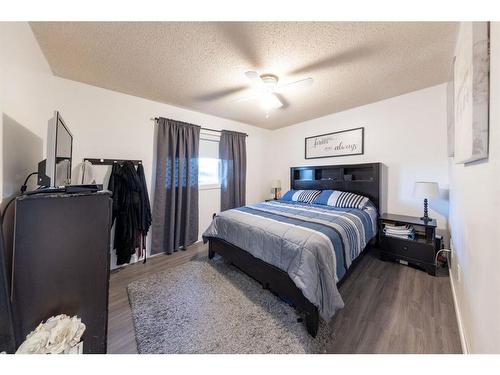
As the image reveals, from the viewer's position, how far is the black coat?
7.80 feet

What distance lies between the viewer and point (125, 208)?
93.8 inches

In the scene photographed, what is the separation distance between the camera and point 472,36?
933 mm

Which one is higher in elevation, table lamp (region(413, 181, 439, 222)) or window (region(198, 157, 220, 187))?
window (region(198, 157, 220, 187))

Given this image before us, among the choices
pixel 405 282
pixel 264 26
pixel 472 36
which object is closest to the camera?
pixel 472 36

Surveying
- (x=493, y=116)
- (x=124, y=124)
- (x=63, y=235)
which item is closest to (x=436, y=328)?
(x=493, y=116)

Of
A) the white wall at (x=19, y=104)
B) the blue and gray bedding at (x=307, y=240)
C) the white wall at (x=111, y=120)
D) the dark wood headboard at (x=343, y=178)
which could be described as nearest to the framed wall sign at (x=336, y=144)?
the dark wood headboard at (x=343, y=178)

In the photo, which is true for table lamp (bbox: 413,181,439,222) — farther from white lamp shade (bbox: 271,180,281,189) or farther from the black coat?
the black coat

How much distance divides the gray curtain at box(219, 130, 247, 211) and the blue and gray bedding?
128 centimetres

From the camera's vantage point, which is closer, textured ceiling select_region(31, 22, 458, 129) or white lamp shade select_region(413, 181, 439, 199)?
textured ceiling select_region(31, 22, 458, 129)

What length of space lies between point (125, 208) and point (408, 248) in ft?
11.9

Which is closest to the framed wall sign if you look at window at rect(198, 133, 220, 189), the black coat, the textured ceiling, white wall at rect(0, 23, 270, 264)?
the textured ceiling

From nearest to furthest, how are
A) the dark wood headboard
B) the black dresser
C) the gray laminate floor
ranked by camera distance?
the black dresser < the gray laminate floor < the dark wood headboard
